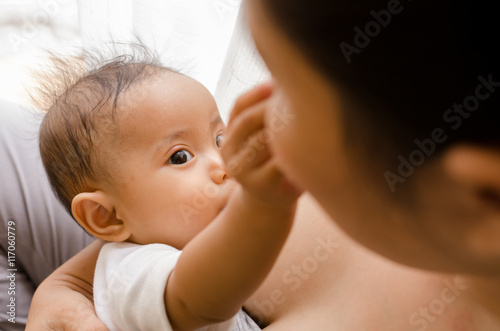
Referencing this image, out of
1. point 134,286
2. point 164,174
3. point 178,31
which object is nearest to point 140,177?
point 164,174

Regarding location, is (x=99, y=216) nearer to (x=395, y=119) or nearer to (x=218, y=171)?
(x=218, y=171)

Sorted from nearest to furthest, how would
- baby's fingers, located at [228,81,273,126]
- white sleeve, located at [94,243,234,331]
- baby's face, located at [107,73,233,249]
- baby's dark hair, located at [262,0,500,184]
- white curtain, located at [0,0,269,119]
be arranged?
1. baby's dark hair, located at [262,0,500,184]
2. baby's fingers, located at [228,81,273,126]
3. white sleeve, located at [94,243,234,331]
4. baby's face, located at [107,73,233,249]
5. white curtain, located at [0,0,269,119]

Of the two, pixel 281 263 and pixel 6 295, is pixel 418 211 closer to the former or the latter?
pixel 281 263

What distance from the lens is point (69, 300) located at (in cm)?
84

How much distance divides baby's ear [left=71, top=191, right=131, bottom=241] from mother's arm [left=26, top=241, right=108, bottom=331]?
120mm

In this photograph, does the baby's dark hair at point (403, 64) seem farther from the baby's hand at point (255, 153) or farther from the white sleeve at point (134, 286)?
the white sleeve at point (134, 286)

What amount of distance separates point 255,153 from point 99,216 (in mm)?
372

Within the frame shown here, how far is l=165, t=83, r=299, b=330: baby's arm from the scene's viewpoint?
20.0 inches

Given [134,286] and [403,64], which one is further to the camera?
[134,286]

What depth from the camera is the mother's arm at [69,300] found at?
0.78 m

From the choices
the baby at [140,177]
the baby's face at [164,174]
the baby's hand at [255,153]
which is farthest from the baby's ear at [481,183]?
the baby's face at [164,174]

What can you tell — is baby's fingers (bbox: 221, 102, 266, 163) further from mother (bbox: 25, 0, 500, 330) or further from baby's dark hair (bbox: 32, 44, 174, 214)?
baby's dark hair (bbox: 32, 44, 174, 214)

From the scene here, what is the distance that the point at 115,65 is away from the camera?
2.81 ft

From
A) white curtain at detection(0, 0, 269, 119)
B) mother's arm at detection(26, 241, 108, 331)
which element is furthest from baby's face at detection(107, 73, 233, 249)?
white curtain at detection(0, 0, 269, 119)
